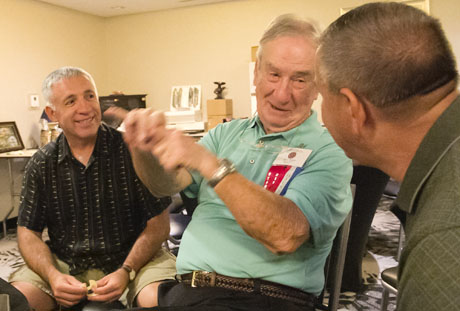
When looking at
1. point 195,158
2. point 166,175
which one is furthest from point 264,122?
point 195,158

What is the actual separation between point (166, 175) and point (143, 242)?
496mm

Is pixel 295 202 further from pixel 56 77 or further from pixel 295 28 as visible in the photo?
pixel 56 77

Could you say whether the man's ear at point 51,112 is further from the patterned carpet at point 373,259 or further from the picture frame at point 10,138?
the picture frame at point 10,138

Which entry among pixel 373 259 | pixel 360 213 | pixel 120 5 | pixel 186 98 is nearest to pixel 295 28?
pixel 360 213

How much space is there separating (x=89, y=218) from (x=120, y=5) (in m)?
5.15

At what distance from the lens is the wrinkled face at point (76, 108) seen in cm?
189

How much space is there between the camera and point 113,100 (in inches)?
228

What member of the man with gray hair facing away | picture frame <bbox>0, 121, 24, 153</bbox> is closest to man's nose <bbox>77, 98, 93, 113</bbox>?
the man with gray hair facing away

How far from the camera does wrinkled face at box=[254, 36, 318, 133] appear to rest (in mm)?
1441

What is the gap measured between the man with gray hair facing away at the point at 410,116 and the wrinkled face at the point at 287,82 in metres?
0.67

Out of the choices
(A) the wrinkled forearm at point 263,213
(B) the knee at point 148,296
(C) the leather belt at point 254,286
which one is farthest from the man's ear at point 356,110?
(B) the knee at point 148,296

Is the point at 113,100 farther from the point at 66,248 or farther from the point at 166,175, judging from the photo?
the point at 166,175

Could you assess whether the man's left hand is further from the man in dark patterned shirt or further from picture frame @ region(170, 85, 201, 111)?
picture frame @ region(170, 85, 201, 111)

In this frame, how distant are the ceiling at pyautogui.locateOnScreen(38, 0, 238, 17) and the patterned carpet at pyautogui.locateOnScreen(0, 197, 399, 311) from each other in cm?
323
